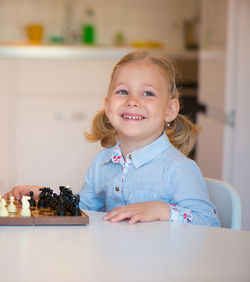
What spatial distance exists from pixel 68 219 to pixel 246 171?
67.4 inches

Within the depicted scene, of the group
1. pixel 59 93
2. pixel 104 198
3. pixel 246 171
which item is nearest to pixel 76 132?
pixel 59 93

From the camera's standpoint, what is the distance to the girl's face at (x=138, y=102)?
1.39 meters

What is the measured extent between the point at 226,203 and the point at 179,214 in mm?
206

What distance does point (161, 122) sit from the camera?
1.44 metres

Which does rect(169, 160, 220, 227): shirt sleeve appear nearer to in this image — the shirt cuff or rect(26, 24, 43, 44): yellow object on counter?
the shirt cuff

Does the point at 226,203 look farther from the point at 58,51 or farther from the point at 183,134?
the point at 58,51

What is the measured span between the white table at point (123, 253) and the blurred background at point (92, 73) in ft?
5.11

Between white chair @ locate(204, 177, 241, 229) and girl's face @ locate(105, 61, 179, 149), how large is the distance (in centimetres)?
22

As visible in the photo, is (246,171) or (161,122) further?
(246,171)

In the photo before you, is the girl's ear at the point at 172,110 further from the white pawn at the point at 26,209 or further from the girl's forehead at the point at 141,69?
the white pawn at the point at 26,209

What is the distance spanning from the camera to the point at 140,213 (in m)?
0.99

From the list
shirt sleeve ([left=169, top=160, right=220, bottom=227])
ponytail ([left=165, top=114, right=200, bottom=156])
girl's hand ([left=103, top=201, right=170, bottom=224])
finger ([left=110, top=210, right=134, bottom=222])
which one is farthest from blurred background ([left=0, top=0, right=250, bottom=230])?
finger ([left=110, top=210, right=134, bottom=222])

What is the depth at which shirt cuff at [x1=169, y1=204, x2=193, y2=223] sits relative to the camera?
1.10 m

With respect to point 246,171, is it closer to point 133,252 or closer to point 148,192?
point 148,192
